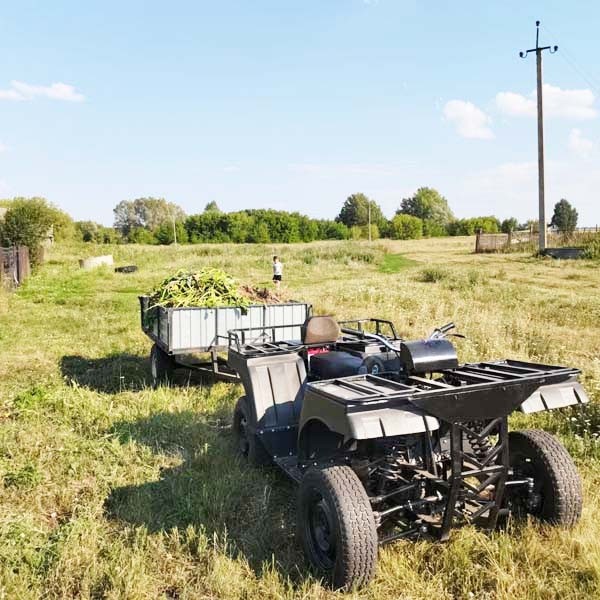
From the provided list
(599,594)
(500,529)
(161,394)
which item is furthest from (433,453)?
(161,394)

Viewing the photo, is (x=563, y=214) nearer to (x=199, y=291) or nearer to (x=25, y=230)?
(x=25, y=230)

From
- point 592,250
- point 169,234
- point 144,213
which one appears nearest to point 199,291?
point 592,250

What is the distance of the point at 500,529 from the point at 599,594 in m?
0.68

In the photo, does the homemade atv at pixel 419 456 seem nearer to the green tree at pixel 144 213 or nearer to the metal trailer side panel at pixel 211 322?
the metal trailer side panel at pixel 211 322

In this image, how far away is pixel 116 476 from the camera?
4.59 metres

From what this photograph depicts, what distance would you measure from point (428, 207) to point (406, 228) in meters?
17.5

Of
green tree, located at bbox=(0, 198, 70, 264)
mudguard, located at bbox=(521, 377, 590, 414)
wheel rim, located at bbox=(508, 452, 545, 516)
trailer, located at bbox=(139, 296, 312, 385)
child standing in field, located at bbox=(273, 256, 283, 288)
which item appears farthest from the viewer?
green tree, located at bbox=(0, 198, 70, 264)

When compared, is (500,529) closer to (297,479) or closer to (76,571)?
(297,479)

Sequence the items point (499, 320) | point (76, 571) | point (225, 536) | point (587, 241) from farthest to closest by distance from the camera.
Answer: point (587, 241), point (499, 320), point (225, 536), point (76, 571)

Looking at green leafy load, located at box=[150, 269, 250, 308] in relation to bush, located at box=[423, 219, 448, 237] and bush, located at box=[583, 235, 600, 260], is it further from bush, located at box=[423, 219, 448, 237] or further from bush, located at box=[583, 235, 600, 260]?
Answer: bush, located at box=[423, 219, 448, 237]

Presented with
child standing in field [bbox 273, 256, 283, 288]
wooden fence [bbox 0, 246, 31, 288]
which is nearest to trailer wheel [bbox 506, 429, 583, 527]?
wooden fence [bbox 0, 246, 31, 288]

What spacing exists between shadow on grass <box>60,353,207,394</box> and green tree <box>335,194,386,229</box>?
324 feet

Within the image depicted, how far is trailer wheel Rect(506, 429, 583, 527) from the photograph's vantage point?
3.50 m

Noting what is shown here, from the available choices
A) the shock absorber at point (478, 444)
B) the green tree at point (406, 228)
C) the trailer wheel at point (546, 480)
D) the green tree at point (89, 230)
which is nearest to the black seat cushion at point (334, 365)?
the shock absorber at point (478, 444)
